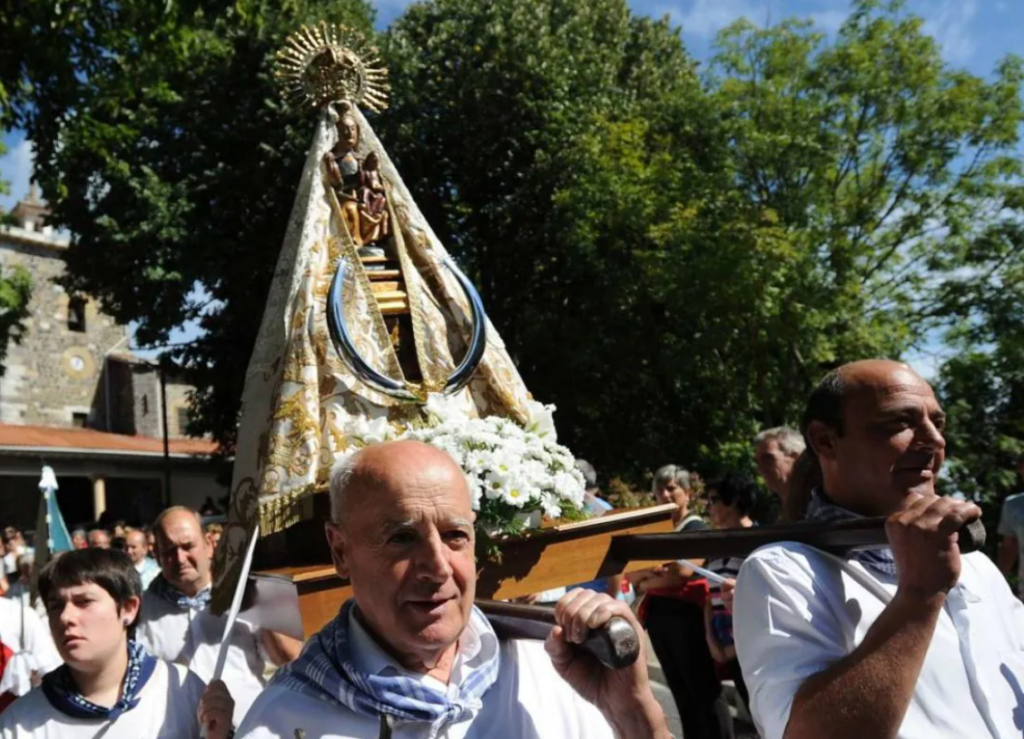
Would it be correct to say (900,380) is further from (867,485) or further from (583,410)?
(583,410)

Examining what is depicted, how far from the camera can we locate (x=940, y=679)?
2.05 m

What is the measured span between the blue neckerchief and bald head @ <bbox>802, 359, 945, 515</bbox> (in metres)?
2.91

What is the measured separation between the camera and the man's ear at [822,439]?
7.68ft

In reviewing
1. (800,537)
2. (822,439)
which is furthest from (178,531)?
(800,537)

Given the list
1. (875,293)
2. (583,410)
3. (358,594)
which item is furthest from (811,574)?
(583,410)

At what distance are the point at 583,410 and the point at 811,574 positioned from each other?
18.2m

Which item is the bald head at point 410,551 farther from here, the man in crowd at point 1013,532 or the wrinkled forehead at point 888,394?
the man in crowd at point 1013,532

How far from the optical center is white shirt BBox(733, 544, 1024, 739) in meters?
2.01

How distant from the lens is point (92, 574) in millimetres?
3246

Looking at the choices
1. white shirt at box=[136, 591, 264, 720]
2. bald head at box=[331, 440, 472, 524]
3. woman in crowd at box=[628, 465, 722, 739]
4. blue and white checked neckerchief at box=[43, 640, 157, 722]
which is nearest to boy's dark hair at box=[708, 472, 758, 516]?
woman in crowd at box=[628, 465, 722, 739]

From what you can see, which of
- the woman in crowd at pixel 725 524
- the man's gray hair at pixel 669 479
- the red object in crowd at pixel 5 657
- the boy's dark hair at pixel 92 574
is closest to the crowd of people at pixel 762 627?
the boy's dark hair at pixel 92 574

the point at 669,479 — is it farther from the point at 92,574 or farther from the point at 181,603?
the point at 92,574

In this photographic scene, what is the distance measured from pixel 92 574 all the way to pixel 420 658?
162cm

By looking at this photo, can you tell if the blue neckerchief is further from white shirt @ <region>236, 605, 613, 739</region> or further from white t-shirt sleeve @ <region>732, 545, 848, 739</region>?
white t-shirt sleeve @ <region>732, 545, 848, 739</region>
